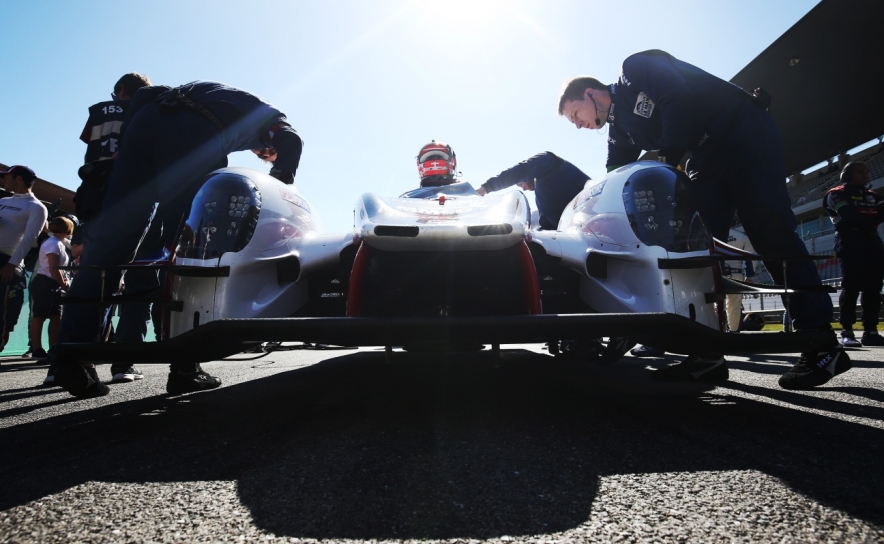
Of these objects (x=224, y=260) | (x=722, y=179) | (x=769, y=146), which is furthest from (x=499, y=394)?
(x=769, y=146)

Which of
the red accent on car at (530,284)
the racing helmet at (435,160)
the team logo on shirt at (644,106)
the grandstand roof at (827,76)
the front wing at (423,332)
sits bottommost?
the front wing at (423,332)

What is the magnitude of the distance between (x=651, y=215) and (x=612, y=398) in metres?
0.73

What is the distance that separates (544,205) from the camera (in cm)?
355

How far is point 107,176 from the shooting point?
274 centimetres

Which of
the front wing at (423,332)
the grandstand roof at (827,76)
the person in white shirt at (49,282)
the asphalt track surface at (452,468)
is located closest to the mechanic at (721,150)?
the asphalt track surface at (452,468)

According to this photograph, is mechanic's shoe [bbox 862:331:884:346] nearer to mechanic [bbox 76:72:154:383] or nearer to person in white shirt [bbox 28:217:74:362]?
mechanic [bbox 76:72:154:383]

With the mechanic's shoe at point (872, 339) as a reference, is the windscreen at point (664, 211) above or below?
above

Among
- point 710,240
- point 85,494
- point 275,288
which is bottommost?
point 85,494

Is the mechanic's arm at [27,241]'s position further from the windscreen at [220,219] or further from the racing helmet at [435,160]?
the racing helmet at [435,160]

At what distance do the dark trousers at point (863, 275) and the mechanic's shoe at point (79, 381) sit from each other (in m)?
6.02

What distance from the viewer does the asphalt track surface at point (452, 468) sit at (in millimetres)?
792

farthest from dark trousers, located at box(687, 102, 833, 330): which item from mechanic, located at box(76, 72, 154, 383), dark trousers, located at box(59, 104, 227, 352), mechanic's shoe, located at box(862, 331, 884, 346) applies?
mechanic's shoe, located at box(862, 331, 884, 346)

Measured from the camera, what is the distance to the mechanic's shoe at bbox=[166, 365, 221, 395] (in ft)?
7.21

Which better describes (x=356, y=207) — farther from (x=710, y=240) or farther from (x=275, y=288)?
(x=710, y=240)
